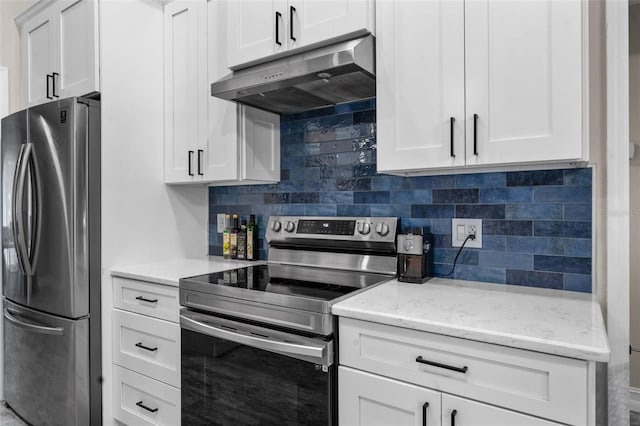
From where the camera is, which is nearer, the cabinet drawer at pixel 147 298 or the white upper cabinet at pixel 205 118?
the cabinet drawer at pixel 147 298

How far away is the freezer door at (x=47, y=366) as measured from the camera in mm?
2045

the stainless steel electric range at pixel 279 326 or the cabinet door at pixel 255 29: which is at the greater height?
the cabinet door at pixel 255 29

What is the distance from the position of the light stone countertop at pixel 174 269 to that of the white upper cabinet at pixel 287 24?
3.44 feet

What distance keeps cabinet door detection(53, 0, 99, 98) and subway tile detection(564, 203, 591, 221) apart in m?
2.28

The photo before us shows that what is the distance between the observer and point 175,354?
1892 millimetres

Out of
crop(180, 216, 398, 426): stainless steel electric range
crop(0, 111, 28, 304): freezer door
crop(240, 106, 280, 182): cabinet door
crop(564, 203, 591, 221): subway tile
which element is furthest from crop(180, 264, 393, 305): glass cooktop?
crop(0, 111, 28, 304): freezer door

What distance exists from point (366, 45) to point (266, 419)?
4.88ft

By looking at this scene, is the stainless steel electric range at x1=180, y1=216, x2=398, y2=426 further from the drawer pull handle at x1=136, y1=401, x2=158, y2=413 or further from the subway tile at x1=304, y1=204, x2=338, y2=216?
the drawer pull handle at x1=136, y1=401, x2=158, y2=413

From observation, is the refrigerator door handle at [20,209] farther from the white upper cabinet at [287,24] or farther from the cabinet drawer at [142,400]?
the white upper cabinet at [287,24]

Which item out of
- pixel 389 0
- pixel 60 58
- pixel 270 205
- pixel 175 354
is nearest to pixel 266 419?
pixel 175 354

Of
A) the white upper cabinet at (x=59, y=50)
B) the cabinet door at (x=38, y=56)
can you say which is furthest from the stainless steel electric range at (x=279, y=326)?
the cabinet door at (x=38, y=56)

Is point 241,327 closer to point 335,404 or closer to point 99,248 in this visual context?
point 335,404

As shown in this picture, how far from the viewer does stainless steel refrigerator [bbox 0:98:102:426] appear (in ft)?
6.67

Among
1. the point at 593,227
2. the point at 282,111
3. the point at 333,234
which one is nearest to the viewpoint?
the point at 593,227
